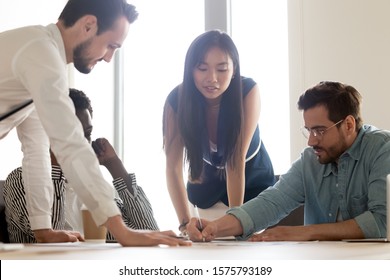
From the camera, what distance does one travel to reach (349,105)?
2.25 m

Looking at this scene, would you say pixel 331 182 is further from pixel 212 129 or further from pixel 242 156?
pixel 212 129

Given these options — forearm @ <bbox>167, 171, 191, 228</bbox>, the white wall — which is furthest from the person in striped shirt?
the white wall

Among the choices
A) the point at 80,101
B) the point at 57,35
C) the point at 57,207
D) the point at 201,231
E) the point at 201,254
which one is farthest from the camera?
the point at 80,101

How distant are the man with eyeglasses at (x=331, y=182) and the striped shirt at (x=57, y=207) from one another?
524mm

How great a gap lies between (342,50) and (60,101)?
254cm

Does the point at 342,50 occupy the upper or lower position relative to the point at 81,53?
upper

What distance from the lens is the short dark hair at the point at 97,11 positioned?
179cm

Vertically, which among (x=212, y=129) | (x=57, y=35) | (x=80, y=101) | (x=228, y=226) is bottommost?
(x=228, y=226)

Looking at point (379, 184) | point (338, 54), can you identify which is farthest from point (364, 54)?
point (379, 184)

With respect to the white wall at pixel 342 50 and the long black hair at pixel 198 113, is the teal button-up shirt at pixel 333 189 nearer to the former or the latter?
the long black hair at pixel 198 113

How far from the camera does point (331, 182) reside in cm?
220

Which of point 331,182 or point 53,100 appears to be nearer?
point 53,100

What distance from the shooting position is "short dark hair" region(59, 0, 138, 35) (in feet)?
5.86

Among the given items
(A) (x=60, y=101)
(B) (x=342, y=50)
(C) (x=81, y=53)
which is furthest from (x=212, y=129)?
(B) (x=342, y=50)
